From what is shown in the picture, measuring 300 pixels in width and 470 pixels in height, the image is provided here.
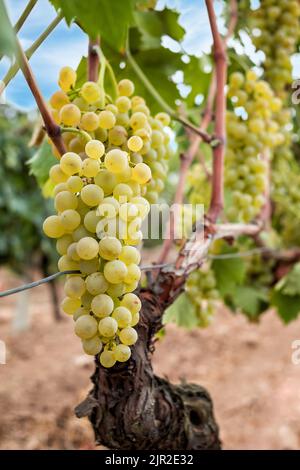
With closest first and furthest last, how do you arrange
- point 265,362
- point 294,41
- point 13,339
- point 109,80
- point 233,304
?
point 109,80, point 294,41, point 233,304, point 265,362, point 13,339

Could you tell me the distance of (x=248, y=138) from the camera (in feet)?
3.49

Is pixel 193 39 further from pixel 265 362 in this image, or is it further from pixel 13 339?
pixel 13 339

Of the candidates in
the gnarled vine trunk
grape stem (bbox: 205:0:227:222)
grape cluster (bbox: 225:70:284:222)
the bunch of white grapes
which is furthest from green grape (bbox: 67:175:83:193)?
grape cluster (bbox: 225:70:284:222)

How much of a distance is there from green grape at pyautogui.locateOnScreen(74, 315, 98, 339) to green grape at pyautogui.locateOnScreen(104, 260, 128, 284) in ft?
0.13

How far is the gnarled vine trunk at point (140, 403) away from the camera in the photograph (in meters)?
0.63

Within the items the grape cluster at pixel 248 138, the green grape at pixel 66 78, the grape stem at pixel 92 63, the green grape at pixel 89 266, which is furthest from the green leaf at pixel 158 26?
the green grape at pixel 89 266

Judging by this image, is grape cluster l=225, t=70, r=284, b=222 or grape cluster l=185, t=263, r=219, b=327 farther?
grape cluster l=185, t=263, r=219, b=327

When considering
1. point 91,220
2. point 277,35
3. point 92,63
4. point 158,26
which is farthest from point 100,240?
point 277,35

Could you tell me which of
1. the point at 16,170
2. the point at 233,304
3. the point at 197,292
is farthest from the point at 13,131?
the point at 197,292

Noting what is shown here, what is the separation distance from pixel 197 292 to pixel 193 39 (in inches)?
20.2

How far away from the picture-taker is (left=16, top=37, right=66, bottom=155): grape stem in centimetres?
49

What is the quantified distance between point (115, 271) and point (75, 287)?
4 cm

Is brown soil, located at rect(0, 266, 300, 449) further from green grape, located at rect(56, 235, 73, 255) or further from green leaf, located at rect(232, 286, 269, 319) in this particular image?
green grape, located at rect(56, 235, 73, 255)

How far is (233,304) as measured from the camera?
5.38ft
